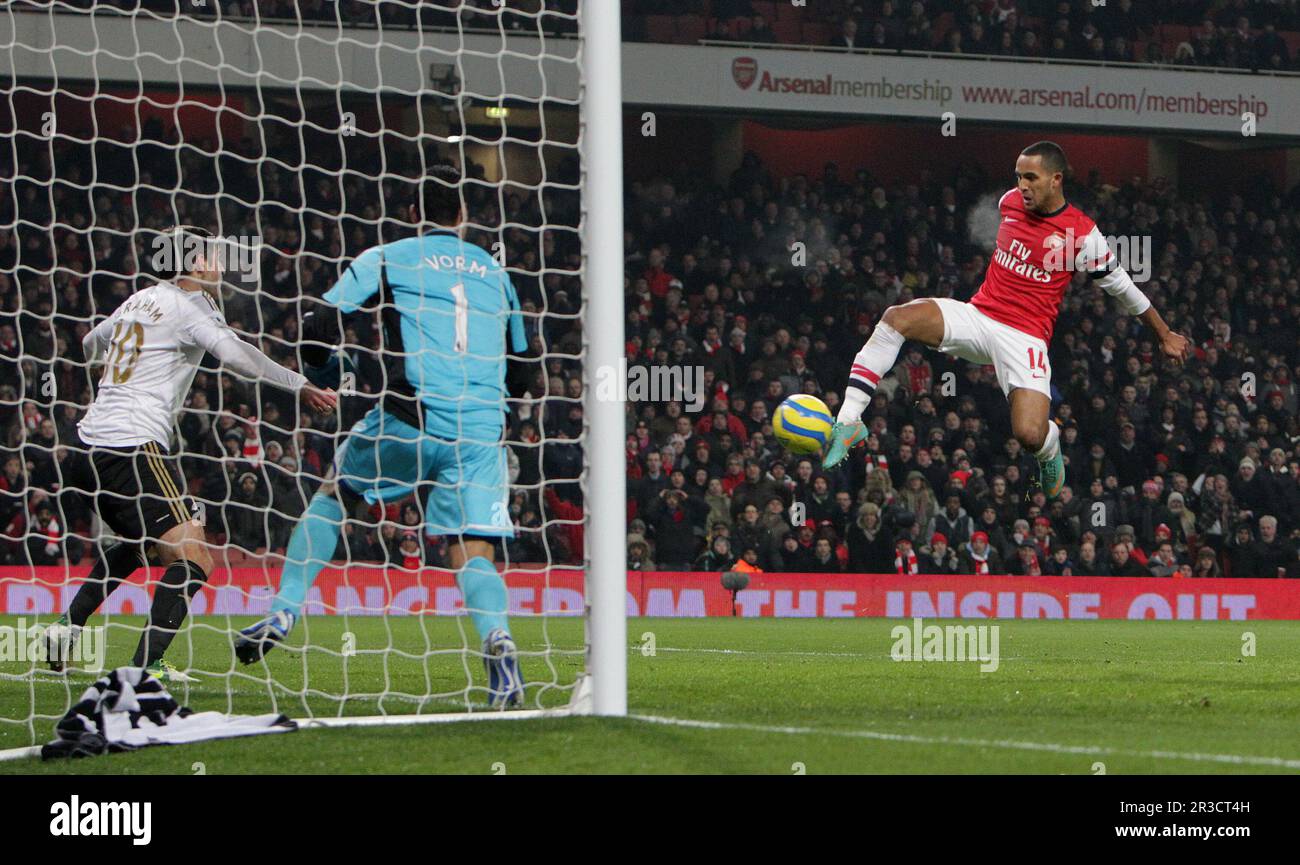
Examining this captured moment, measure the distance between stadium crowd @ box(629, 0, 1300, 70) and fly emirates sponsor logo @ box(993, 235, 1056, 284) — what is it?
41.3 ft

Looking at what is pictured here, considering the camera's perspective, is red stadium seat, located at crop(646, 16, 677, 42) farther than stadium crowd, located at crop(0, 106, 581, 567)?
Yes

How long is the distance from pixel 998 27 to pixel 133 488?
18.5 metres

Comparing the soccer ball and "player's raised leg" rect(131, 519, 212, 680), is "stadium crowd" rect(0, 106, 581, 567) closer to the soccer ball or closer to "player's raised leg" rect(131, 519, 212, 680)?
the soccer ball

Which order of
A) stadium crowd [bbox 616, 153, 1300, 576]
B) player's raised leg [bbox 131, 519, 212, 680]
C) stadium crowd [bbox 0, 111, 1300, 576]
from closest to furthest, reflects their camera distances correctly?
player's raised leg [bbox 131, 519, 212, 680]
stadium crowd [bbox 0, 111, 1300, 576]
stadium crowd [bbox 616, 153, 1300, 576]

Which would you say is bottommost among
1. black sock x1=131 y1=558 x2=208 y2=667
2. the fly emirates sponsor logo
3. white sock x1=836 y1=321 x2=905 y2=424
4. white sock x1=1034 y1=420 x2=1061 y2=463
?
black sock x1=131 y1=558 x2=208 y2=667

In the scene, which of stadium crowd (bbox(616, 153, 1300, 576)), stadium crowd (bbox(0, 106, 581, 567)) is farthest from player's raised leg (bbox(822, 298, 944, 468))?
stadium crowd (bbox(616, 153, 1300, 576))

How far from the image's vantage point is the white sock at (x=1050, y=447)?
10.0m

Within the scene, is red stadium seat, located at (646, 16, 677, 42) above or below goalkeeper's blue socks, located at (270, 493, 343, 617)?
above

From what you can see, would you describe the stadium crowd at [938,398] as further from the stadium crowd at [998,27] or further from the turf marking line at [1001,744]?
the turf marking line at [1001,744]

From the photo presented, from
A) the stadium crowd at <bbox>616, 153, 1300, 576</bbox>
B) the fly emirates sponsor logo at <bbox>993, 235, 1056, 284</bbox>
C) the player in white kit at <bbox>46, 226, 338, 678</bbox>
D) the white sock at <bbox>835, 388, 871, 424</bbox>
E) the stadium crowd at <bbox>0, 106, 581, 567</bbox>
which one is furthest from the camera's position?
the stadium crowd at <bbox>616, 153, 1300, 576</bbox>

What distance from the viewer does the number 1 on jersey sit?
6.05 metres

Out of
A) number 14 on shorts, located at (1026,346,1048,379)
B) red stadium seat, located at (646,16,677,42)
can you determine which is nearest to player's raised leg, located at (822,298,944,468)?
number 14 on shorts, located at (1026,346,1048,379)

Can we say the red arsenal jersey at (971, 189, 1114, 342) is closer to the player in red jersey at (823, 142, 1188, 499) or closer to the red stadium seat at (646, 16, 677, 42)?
the player in red jersey at (823, 142, 1188, 499)

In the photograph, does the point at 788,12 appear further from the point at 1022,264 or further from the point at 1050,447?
the point at 1050,447
